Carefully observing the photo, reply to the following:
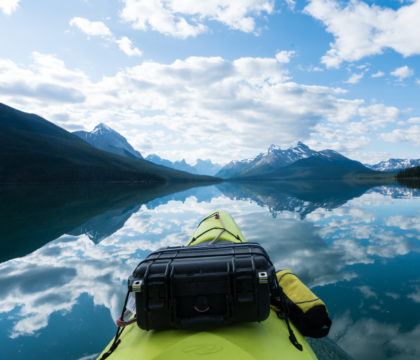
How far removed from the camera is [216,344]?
398 centimetres

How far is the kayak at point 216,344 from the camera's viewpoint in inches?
153

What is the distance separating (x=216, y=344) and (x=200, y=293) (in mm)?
654

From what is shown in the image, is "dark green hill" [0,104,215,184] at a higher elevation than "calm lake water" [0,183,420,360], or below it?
higher

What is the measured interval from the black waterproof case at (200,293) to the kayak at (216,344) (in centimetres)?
16

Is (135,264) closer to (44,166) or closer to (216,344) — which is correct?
(216,344)

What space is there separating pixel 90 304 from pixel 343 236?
15535 millimetres

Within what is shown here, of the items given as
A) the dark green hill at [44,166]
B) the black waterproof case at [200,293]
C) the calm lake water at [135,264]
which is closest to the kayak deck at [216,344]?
the black waterproof case at [200,293]

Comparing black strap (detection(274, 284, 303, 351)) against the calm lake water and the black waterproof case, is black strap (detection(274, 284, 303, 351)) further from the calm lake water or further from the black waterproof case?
the calm lake water

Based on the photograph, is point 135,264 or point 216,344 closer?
point 216,344

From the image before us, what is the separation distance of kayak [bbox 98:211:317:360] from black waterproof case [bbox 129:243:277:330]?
0.54 ft

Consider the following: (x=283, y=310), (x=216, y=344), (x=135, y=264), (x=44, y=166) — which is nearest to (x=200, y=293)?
(x=216, y=344)

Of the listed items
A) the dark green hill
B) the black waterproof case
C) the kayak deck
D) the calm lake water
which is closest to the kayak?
the kayak deck

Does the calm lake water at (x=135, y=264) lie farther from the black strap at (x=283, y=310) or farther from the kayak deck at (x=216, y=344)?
the kayak deck at (x=216, y=344)

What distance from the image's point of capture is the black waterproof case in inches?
167
